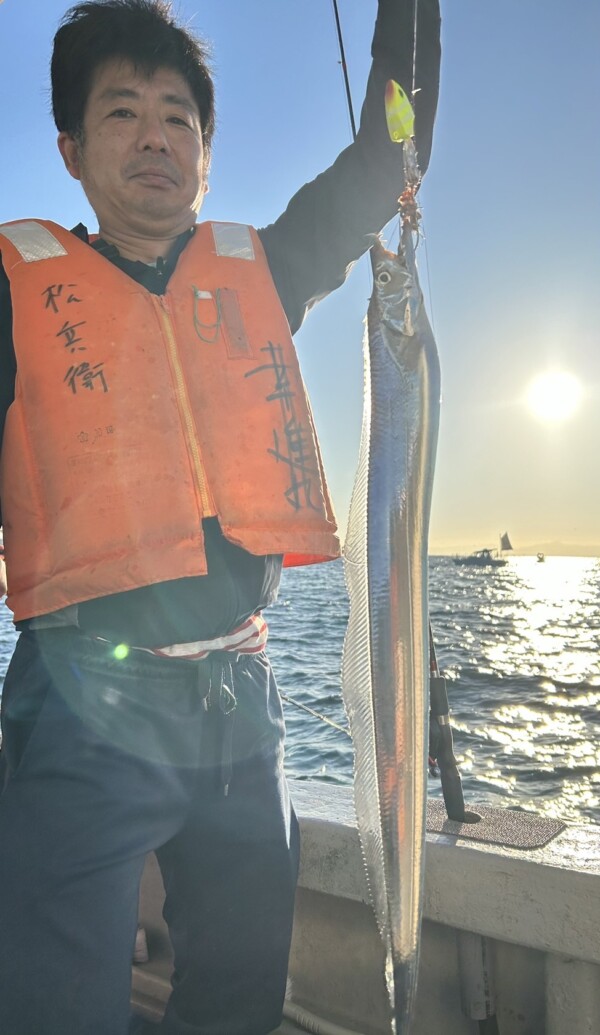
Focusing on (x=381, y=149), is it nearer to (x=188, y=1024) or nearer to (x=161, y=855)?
(x=161, y=855)

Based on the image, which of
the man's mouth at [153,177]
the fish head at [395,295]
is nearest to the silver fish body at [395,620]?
the fish head at [395,295]

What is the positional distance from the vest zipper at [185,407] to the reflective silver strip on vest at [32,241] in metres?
0.40

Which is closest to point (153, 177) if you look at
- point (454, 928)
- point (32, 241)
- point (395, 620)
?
point (32, 241)

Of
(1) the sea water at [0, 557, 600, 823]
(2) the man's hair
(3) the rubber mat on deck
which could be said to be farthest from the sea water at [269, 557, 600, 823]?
(2) the man's hair

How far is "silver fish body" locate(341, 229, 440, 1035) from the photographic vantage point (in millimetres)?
1572

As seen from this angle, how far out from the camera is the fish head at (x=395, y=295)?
1613 mm

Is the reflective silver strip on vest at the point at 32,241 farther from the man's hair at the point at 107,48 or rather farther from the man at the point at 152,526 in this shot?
the man's hair at the point at 107,48

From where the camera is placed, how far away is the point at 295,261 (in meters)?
2.77

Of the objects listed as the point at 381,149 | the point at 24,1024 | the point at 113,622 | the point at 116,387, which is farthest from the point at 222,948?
the point at 381,149

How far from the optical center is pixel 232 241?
2.70 meters

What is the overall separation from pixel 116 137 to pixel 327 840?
2.73m

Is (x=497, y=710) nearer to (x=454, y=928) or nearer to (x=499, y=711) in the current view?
(x=499, y=711)

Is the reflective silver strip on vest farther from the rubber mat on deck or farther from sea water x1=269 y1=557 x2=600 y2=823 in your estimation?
the rubber mat on deck

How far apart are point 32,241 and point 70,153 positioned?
14.1 inches
